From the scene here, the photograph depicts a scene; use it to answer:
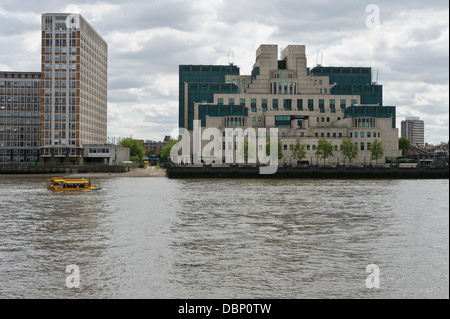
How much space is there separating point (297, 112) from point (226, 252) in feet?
500

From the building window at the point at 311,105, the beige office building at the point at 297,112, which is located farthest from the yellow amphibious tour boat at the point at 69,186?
the building window at the point at 311,105

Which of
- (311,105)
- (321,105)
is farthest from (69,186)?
(321,105)

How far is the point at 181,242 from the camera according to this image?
33.8 m

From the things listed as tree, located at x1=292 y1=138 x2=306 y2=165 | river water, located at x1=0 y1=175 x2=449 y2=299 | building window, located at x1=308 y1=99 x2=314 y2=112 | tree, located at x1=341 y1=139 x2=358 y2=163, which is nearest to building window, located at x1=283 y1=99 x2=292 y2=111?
building window, located at x1=308 y1=99 x2=314 y2=112

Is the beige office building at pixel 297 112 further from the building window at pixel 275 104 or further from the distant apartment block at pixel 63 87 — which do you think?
the distant apartment block at pixel 63 87

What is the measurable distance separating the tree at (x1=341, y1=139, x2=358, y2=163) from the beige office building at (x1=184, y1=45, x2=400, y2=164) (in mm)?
7632

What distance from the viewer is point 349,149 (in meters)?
160

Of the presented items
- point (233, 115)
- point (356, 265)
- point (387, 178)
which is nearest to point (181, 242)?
point (356, 265)

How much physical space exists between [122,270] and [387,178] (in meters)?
115

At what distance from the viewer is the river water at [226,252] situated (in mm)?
22906

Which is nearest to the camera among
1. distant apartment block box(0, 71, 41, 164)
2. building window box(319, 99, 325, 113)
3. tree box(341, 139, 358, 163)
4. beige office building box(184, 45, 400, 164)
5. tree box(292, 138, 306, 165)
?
tree box(292, 138, 306, 165)

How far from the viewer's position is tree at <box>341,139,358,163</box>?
6294 inches

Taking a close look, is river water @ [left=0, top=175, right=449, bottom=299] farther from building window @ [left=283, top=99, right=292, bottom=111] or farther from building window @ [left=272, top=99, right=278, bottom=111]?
building window @ [left=283, top=99, right=292, bottom=111]
